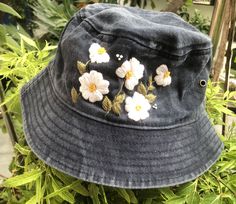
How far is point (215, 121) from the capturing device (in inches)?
25.5

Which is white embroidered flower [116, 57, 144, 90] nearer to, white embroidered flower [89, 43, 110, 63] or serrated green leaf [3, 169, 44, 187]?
white embroidered flower [89, 43, 110, 63]

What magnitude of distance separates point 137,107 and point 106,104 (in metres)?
0.04

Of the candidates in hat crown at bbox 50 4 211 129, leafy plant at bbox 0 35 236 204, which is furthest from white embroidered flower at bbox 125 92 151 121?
leafy plant at bbox 0 35 236 204

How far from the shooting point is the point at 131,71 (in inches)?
15.0

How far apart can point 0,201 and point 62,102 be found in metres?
0.46

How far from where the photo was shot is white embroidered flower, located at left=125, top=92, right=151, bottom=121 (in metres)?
0.39

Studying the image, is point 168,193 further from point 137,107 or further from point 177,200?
point 137,107

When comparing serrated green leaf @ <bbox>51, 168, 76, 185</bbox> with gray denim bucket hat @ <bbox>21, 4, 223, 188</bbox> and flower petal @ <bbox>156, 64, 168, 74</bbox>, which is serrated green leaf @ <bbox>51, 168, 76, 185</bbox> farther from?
flower petal @ <bbox>156, 64, 168, 74</bbox>

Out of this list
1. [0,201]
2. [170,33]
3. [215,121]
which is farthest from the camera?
[0,201]

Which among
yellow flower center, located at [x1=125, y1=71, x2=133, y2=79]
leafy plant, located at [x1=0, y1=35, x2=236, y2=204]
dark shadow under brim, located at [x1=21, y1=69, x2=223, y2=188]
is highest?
yellow flower center, located at [x1=125, y1=71, x2=133, y2=79]

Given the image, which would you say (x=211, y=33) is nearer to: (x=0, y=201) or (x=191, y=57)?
(x=191, y=57)

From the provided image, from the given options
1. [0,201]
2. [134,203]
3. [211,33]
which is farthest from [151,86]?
[0,201]

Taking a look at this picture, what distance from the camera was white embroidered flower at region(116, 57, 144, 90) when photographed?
38cm

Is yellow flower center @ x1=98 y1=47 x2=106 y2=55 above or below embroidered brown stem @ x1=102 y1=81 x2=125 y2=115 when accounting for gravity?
above
